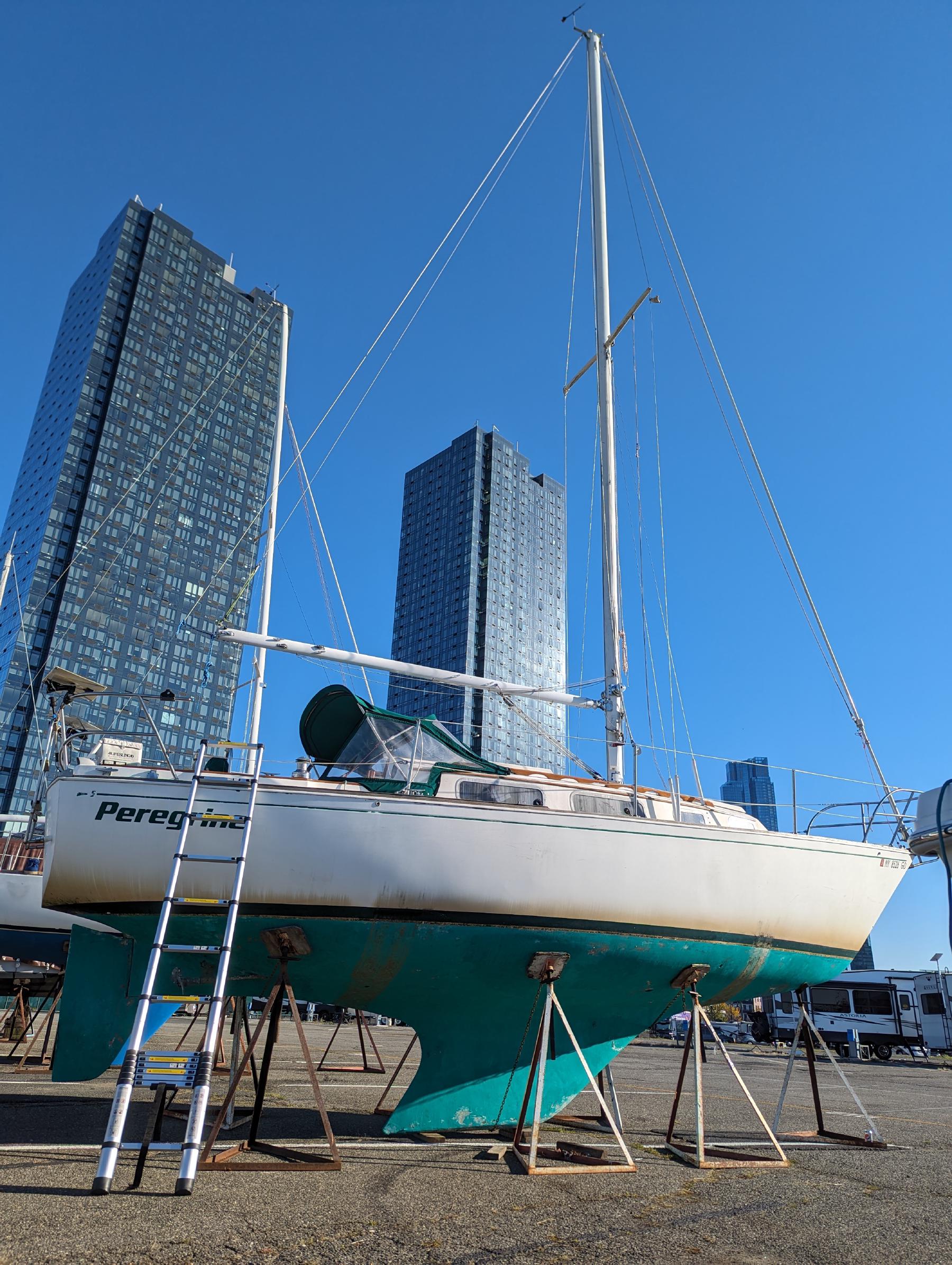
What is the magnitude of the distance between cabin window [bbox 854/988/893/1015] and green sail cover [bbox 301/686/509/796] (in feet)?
82.2

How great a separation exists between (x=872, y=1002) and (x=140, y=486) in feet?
269

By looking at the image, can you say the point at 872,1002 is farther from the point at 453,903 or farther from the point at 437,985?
the point at 453,903

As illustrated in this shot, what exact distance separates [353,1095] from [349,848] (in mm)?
5264

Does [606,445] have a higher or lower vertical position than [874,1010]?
higher

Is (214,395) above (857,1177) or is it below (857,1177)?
above

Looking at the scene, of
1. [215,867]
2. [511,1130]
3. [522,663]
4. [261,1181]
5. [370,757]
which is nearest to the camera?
[261,1181]

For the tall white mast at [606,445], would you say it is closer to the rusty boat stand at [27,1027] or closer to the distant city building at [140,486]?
the rusty boat stand at [27,1027]

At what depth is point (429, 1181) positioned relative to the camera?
533 centimetres

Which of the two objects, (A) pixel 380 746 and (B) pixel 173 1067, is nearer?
(B) pixel 173 1067

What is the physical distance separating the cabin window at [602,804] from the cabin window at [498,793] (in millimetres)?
432

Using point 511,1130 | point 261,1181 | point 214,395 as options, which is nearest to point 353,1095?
point 511,1130

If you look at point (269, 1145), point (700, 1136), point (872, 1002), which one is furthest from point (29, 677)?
point (700, 1136)

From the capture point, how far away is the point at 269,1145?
236 inches

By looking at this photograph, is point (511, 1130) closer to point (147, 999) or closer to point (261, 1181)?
point (261, 1181)
